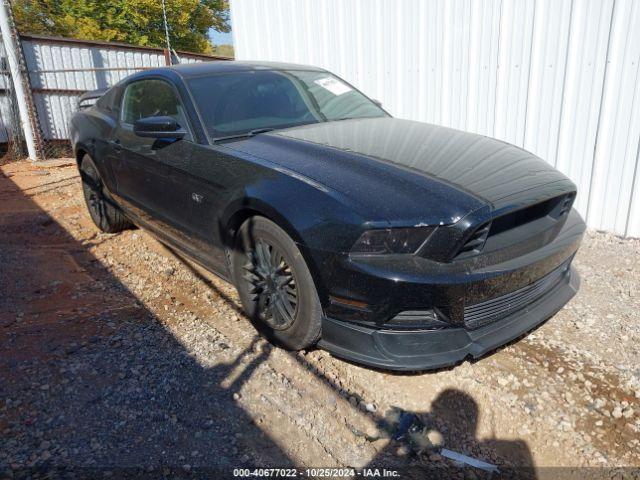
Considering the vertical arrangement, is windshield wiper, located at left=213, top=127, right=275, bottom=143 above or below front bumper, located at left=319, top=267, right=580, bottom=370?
above

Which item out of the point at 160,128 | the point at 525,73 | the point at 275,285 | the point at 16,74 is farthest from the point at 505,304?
the point at 16,74

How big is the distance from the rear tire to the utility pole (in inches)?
195

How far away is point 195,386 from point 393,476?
112 centimetres

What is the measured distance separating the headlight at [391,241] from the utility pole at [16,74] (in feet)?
29.0

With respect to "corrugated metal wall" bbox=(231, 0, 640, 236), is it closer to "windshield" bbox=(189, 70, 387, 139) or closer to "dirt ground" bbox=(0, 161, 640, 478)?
"dirt ground" bbox=(0, 161, 640, 478)

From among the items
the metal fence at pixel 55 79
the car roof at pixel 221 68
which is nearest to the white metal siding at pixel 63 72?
the metal fence at pixel 55 79

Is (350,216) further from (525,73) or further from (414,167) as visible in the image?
(525,73)

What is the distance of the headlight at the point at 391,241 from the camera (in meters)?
2.23

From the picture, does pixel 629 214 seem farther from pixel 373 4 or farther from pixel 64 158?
pixel 64 158

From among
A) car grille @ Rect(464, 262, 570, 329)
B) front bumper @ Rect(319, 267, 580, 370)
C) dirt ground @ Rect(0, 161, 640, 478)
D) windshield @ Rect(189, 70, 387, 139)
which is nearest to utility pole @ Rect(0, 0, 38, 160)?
dirt ground @ Rect(0, 161, 640, 478)

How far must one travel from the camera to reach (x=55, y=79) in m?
9.90

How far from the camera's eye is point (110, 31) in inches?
897

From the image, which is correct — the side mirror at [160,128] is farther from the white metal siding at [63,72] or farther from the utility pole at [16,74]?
the white metal siding at [63,72]

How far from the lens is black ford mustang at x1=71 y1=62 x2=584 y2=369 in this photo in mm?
2240
